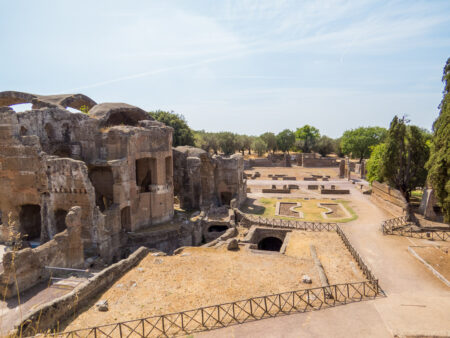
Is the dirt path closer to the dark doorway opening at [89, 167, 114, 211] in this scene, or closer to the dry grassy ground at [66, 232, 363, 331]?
the dry grassy ground at [66, 232, 363, 331]

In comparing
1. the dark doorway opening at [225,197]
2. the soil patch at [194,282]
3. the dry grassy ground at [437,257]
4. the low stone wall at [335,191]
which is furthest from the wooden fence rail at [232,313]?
the low stone wall at [335,191]

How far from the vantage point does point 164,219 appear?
86.2ft

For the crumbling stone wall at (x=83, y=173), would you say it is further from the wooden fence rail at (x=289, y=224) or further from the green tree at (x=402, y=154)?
the green tree at (x=402, y=154)

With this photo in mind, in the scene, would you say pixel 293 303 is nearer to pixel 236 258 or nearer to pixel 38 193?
pixel 236 258

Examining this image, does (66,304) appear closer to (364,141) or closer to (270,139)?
(364,141)

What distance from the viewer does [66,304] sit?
11.8 metres

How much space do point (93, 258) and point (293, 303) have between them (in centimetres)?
1272

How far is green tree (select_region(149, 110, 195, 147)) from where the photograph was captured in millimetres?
49594

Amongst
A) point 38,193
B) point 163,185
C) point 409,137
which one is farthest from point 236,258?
point 409,137

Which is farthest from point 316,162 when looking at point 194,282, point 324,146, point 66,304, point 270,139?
point 66,304

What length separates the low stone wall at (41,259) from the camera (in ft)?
43.9

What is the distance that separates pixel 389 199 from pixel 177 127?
32242mm

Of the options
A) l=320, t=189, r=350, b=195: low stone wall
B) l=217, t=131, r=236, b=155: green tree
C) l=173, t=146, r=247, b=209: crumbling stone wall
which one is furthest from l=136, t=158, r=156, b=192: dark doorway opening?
l=217, t=131, r=236, b=155: green tree

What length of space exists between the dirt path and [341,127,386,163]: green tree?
52.2 metres
